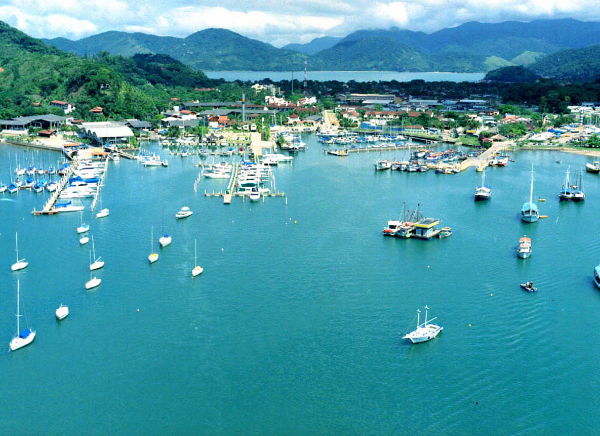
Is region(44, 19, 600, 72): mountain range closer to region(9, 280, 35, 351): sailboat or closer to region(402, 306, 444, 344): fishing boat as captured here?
region(9, 280, 35, 351): sailboat

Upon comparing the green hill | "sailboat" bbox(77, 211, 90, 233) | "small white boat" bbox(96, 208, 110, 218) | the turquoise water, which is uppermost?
the green hill

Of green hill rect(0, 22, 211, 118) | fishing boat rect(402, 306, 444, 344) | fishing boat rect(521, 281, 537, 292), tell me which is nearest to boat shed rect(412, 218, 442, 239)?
fishing boat rect(521, 281, 537, 292)

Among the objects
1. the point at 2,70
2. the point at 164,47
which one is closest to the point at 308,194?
the point at 2,70

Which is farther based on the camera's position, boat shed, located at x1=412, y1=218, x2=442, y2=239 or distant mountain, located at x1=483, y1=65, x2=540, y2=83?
distant mountain, located at x1=483, y1=65, x2=540, y2=83

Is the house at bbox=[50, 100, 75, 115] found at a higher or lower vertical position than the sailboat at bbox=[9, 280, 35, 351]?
higher

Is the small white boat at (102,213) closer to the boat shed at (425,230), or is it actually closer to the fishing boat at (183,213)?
the fishing boat at (183,213)

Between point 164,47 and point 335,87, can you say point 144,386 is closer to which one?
point 335,87

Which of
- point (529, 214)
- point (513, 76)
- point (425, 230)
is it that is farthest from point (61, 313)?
point (513, 76)

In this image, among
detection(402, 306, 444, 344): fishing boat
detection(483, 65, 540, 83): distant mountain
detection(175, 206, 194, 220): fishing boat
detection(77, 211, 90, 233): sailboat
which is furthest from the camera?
detection(483, 65, 540, 83): distant mountain
